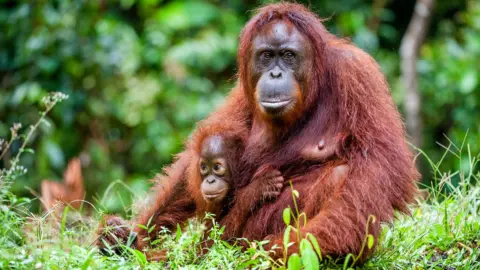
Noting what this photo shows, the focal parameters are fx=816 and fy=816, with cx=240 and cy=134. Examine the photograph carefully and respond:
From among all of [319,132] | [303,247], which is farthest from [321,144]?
[303,247]

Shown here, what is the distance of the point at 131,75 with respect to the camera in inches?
327

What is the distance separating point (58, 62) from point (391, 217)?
4.64 metres

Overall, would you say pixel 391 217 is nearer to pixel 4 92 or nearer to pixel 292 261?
pixel 292 261

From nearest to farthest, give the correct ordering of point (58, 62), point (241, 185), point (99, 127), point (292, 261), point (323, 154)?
point (292, 261), point (323, 154), point (241, 185), point (58, 62), point (99, 127)

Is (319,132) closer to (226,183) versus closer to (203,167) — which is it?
(226,183)

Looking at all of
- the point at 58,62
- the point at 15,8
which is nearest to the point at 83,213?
the point at 58,62

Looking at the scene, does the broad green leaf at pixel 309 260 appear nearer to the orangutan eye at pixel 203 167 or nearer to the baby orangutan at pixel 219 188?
the baby orangutan at pixel 219 188

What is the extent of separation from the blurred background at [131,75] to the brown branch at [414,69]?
1cm

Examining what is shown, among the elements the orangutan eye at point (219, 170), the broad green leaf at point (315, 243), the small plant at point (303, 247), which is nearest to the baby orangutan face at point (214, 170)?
the orangutan eye at point (219, 170)

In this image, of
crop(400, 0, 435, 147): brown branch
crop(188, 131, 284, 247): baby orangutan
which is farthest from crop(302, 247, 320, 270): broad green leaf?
crop(400, 0, 435, 147): brown branch

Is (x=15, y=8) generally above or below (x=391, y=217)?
above

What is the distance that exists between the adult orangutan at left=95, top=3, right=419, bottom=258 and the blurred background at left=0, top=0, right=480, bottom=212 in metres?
3.25

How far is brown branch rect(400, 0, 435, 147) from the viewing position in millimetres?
8227

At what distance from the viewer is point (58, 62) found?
7762mm
